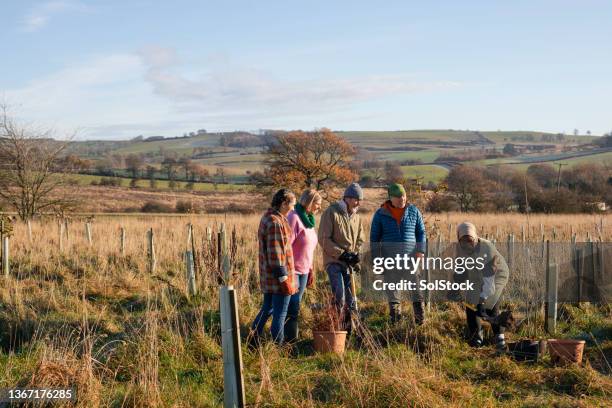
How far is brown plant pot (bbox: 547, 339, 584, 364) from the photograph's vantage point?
5.81m

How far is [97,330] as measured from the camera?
6.67 metres

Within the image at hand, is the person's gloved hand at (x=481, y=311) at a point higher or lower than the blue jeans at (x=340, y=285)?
lower

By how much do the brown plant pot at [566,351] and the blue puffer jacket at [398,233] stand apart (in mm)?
1781

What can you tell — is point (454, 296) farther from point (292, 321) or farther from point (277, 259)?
point (277, 259)

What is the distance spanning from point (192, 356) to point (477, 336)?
287 cm

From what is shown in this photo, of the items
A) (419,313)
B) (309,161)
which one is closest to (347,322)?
(419,313)

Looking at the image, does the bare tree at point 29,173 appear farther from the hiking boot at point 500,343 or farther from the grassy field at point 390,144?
the grassy field at point 390,144

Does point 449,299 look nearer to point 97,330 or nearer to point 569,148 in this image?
point 97,330

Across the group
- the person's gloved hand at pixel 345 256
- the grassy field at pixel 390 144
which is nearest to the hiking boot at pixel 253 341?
the person's gloved hand at pixel 345 256

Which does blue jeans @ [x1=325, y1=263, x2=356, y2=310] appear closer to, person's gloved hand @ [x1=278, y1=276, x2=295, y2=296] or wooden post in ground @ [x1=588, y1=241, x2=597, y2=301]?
person's gloved hand @ [x1=278, y1=276, x2=295, y2=296]

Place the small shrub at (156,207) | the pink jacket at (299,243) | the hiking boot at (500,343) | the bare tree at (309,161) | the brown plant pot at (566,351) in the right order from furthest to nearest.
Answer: the small shrub at (156,207) < the bare tree at (309,161) < the pink jacket at (299,243) < the hiking boot at (500,343) < the brown plant pot at (566,351)

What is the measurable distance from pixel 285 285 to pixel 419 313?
171 cm

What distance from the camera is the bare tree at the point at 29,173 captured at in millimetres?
17266

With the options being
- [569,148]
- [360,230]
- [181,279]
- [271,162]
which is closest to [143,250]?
[181,279]
